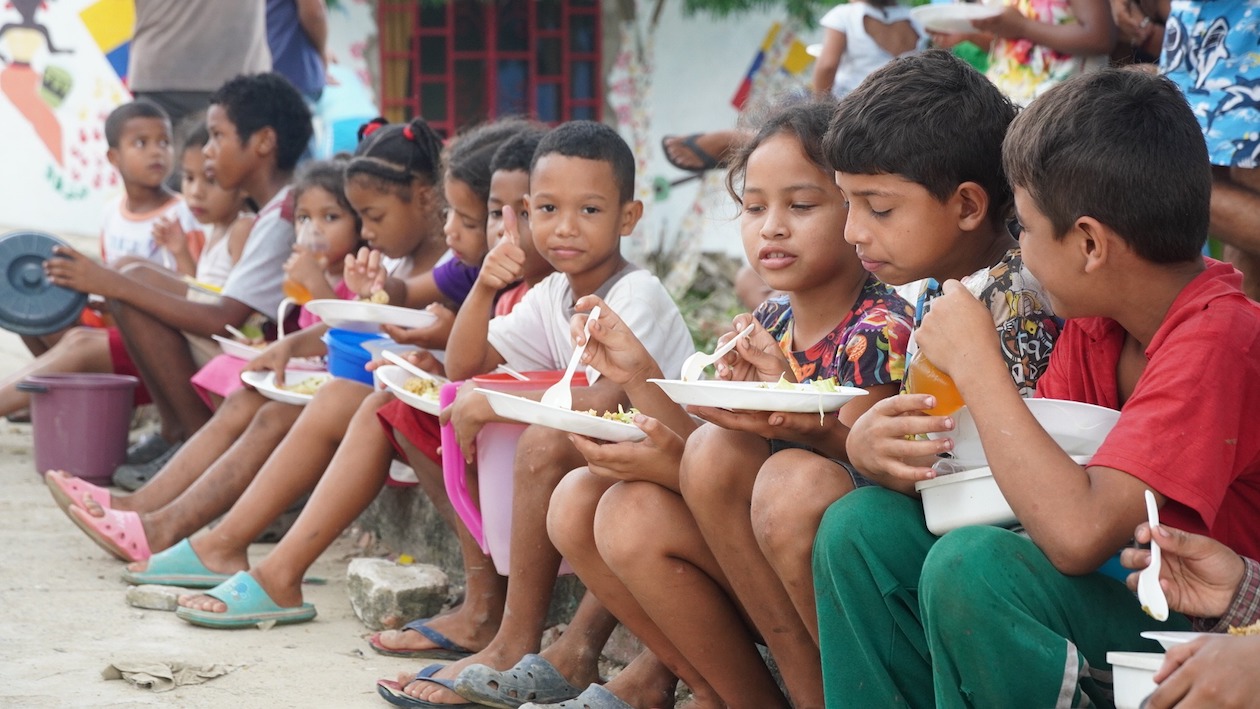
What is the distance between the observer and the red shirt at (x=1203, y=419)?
1.64m

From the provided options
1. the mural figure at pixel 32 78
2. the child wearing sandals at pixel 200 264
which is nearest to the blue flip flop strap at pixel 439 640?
the child wearing sandals at pixel 200 264

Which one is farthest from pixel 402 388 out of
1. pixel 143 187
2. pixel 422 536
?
pixel 143 187

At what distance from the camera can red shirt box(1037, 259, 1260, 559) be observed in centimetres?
164

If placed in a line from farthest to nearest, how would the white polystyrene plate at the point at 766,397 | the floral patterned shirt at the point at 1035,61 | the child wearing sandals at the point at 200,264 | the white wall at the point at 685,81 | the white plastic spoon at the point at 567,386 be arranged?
the white wall at the point at 685,81
the child wearing sandals at the point at 200,264
the floral patterned shirt at the point at 1035,61
the white plastic spoon at the point at 567,386
the white polystyrene plate at the point at 766,397

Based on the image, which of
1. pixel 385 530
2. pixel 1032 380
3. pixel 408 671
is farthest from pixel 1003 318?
pixel 385 530

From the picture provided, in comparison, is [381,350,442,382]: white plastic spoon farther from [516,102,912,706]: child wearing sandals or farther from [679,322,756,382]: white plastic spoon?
[679,322,756,382]: white plastic spoon

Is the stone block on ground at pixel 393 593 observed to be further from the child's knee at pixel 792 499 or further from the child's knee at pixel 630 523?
the child's knee at pixel 792 499

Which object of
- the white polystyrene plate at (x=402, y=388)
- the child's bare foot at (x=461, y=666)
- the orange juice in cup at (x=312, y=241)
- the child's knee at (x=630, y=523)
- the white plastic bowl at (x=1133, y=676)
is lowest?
the child's bare foot at (x=461, y=666)

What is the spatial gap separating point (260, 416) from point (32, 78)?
823 cm

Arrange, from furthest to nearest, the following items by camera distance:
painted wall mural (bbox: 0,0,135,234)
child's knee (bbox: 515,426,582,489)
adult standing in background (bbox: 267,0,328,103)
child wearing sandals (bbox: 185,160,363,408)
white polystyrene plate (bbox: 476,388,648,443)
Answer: painted wall mural (bbox: 0,0,135,234), adult standing in background (bbox: 267,0,328,103), child wearing sandals (bbox: 185,160,363,408), child's knee (bbox: 515,426,582,489), white polystyrene plate (bbox: 476,388,648,443)

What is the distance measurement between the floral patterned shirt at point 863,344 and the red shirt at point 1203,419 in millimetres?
462

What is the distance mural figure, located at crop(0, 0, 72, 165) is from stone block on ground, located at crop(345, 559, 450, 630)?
344 inches

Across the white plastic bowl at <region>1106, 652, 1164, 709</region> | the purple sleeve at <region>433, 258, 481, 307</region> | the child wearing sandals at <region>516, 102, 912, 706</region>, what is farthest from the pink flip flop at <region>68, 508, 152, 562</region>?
the white plastic bowl at <region>1106, 652, 1164, 709</region>

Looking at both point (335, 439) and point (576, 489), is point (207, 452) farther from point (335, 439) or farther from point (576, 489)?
point (576, 489)
